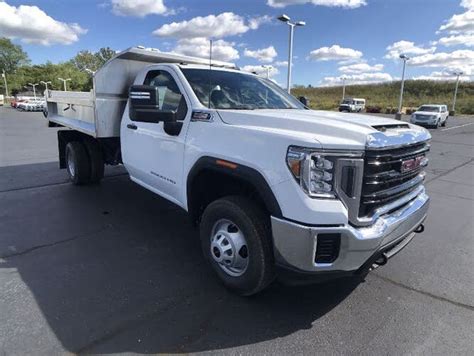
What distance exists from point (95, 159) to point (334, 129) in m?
5.22

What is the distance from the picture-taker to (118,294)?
126 inches

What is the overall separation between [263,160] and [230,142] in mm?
440

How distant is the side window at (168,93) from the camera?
12.4 ft

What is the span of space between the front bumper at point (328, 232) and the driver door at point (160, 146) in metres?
1.54

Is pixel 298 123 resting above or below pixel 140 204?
above

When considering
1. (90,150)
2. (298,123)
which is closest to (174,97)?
(298,123)

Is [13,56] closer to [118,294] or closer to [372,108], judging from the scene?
[372,108]

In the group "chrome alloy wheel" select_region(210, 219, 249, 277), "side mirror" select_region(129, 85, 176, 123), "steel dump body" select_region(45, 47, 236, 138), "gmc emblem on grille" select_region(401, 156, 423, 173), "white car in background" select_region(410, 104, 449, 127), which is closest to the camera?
"gmc emblem on grille" select_region(401, 156, 423, 173)

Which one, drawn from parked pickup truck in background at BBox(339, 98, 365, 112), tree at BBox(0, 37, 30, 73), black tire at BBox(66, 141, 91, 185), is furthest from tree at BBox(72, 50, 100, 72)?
black tire at BBox(66, 141, 91, 185)

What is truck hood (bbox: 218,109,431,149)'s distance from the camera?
2559mm

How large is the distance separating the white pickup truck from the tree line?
82.5 m

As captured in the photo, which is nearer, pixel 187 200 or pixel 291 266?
pixel 291 266

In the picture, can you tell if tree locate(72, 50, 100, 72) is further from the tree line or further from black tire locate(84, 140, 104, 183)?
black tire locate(84, 140, 104, 183)

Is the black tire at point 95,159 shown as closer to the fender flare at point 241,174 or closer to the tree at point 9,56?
the fender flare at point 241,174
